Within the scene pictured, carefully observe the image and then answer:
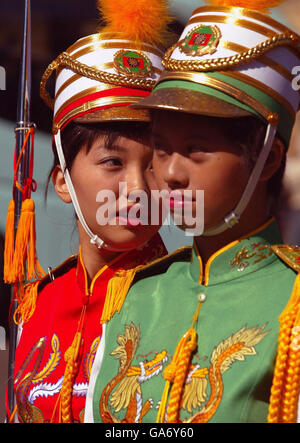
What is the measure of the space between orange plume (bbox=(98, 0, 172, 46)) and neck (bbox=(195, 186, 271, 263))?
864 mm

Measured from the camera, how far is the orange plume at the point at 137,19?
258cm

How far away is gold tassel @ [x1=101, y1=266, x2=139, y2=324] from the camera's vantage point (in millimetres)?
2277

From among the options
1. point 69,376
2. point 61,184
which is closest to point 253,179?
point 69,376

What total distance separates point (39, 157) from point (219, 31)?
2255 mm

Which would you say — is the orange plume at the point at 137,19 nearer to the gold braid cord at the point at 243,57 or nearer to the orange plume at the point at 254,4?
the orange plume at the point at 254,4

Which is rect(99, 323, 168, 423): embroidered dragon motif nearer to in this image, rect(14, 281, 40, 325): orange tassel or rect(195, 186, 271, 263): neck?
rect(195, 186, 271, 263): neck

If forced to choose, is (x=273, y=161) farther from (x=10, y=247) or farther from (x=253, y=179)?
(x=10, y=247)

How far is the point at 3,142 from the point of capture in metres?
4.41

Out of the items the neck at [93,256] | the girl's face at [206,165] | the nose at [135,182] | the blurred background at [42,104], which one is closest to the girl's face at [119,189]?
the nose at [135,182]

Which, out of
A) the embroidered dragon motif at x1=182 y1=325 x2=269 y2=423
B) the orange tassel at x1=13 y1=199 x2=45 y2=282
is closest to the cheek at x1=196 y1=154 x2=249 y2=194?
the embroidered dragon motif at x1=182 y1=325 x2=269 y2=423

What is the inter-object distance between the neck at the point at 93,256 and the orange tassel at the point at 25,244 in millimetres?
299

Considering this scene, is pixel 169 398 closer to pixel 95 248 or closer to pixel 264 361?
pixel 264 361

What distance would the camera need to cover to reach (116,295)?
230 centimetres
